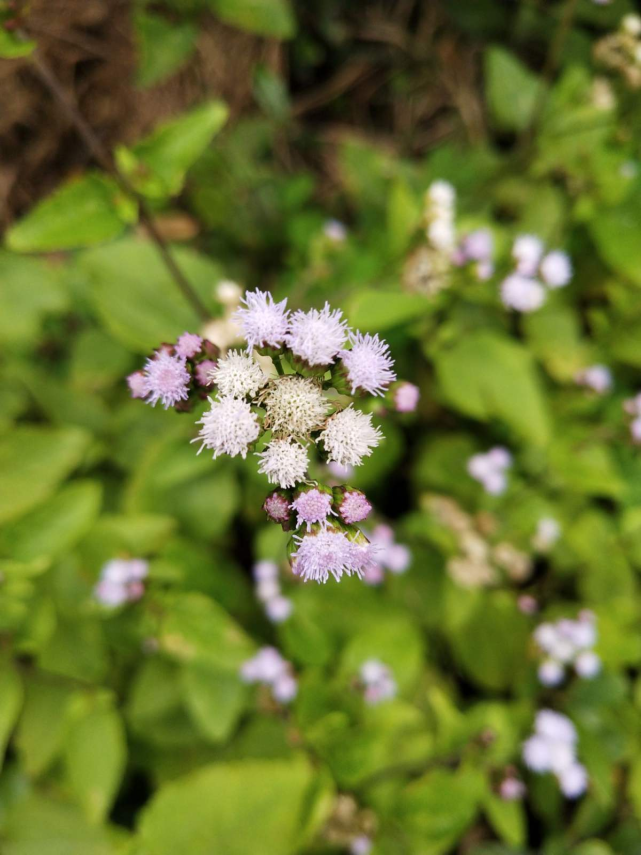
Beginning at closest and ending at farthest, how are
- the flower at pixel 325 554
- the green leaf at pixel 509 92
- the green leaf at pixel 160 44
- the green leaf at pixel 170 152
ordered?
the flower at pixel 325 554
the green leaf at pixel 170 152
the green leaf at pixel 160 44
the green leaf at pixel 509 92

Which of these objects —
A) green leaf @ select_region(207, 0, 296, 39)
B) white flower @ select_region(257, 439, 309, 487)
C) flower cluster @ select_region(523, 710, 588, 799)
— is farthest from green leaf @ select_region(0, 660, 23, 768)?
green leaf @ select_region(207, 0, 296, 39)

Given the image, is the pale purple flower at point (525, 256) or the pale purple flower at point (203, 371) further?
the pale purple flower at point (525, 256)

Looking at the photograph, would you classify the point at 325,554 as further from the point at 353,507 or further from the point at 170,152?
the point at 170,152

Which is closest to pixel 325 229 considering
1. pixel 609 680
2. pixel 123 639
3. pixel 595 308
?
pixel 595 308

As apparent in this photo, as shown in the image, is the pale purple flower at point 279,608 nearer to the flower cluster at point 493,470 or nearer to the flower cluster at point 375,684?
the flower cluster at point 375,684

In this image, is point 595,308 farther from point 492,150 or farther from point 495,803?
point 495,803

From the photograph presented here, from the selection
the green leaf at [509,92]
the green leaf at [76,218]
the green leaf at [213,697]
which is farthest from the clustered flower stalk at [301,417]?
the green leaf at [509,92]
